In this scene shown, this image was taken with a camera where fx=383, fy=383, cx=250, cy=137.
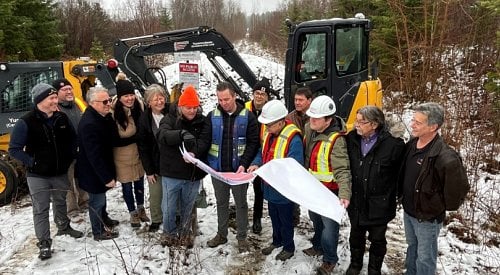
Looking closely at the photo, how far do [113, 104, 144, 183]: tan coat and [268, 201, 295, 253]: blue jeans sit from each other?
6.02 ft

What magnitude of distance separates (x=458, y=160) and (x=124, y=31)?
29253 mm

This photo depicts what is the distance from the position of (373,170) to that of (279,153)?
991mm

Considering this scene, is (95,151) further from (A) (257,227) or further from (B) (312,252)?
(B) (312,252)

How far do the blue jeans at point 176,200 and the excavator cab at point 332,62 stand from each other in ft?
12.2

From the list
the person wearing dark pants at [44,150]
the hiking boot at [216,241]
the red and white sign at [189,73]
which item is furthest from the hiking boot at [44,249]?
the red and white sign at [189,73]

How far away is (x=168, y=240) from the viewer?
4.74 m

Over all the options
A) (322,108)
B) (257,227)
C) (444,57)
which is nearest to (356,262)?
(257,227)

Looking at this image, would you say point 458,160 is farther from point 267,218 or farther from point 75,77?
point 75,77

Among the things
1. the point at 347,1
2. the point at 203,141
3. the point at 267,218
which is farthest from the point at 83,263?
the point at 347,1

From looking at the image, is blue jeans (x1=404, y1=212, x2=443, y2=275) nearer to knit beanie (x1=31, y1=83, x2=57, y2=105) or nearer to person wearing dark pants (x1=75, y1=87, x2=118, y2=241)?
person wearing dark pants (x1=75, y1=87, x2=118, y2=241)

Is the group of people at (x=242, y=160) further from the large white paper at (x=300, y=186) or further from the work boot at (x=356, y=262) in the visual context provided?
the large white paper at (x=300, y=186)

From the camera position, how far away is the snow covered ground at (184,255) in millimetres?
4410

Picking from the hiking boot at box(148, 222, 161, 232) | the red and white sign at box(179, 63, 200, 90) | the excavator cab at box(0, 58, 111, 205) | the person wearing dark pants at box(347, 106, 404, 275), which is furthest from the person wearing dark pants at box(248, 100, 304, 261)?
the red and white sign at box(179, 63, 200, 90)

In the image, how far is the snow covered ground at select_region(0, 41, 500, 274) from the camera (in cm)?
441
